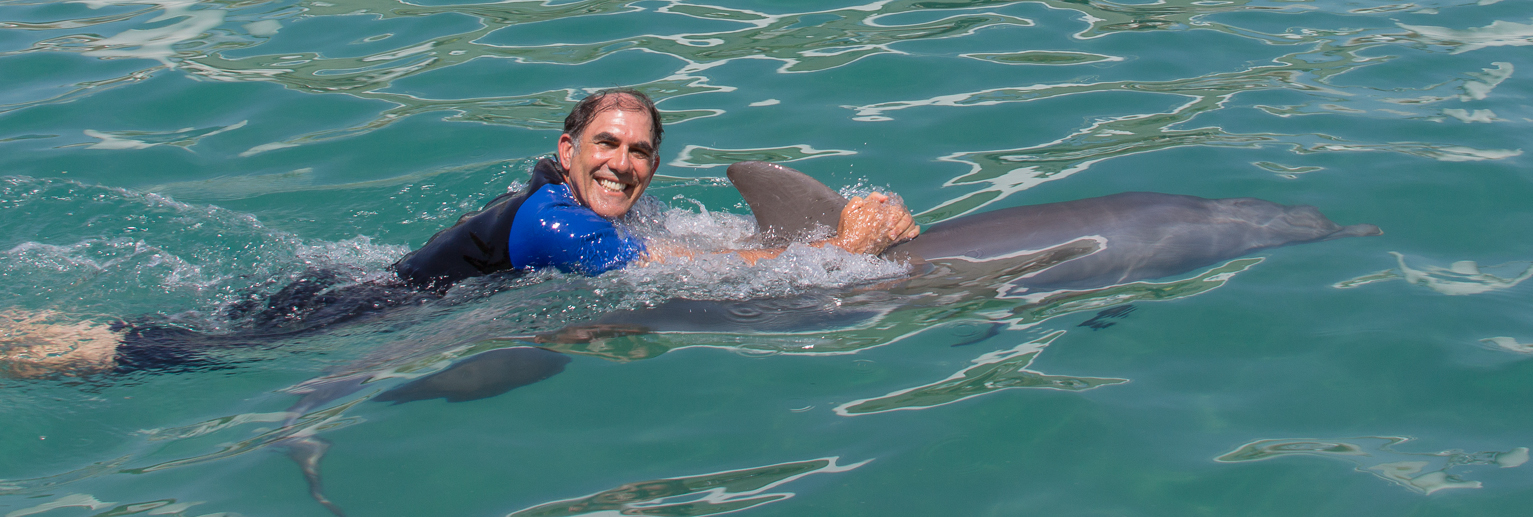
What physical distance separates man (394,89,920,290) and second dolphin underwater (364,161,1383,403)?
202 mm

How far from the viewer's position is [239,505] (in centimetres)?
327

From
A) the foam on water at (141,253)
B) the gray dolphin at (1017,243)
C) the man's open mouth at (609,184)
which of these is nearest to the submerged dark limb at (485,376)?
the gray dolphin at (1017,243)

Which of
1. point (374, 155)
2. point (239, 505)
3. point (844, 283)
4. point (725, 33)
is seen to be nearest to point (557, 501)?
point (239, 505)

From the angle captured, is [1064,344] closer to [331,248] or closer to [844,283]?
[844,283]

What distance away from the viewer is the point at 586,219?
4309 millimetres

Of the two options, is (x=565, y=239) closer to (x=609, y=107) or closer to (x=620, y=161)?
(x=620, y=161)

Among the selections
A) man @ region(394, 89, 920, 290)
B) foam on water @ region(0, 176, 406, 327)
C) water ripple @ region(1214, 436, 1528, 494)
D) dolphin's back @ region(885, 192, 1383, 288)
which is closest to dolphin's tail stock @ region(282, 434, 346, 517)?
man @ region(394, 89, 920, 290)

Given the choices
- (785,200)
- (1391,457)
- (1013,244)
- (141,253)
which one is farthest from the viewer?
(141,253)

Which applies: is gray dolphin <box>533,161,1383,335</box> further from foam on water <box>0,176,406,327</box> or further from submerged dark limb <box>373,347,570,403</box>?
foam on water <box>0,176,406,327</box>

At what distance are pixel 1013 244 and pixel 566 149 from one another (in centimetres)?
190

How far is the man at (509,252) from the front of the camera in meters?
4.18

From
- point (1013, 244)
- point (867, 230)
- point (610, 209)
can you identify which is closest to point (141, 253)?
point (610, 209)

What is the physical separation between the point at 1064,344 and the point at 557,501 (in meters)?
1.91

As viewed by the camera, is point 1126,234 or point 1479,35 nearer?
point 1126,234
